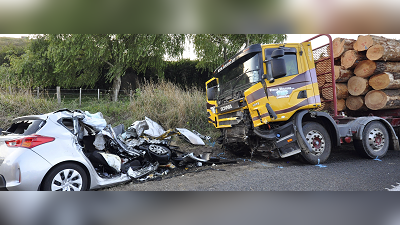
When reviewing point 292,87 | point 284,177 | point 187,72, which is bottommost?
point 284,177

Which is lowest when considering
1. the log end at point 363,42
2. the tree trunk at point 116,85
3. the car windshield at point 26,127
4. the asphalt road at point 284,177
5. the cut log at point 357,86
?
the asphalt road at point 284,177

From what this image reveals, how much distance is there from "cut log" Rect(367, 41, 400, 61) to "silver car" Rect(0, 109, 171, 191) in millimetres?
7177

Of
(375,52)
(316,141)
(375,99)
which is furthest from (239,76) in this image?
(375,99)

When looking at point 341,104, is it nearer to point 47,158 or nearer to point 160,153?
point 160,153

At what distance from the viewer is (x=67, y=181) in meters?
3.22

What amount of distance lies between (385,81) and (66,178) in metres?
7.89

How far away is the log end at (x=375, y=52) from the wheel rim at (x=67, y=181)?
7.65 m

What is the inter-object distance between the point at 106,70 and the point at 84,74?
4.21ft

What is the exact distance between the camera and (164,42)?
12492 mm

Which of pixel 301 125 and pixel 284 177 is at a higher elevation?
pixel 301 125

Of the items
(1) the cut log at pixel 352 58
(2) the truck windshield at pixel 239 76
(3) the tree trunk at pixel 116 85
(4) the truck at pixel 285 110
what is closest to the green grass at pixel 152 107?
(2) the truck windshield at pixel 239 76

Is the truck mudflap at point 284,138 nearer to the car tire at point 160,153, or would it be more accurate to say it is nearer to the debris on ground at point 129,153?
the debris on ground at point 129,153

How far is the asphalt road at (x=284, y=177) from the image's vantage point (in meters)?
3.69
